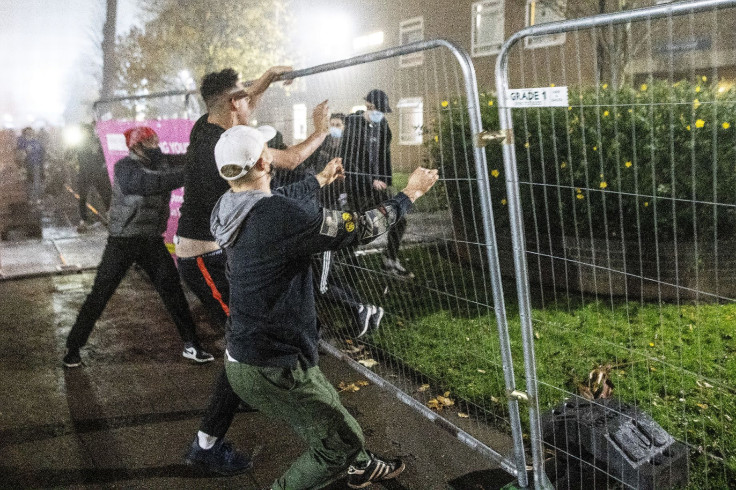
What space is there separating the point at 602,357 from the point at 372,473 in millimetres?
2245

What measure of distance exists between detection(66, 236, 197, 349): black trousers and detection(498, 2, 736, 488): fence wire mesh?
115 inches

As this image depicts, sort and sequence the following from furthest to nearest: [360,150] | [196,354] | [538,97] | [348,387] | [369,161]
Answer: [360,150] < [369,161] < [196,354] < [348,387] < [538,97]

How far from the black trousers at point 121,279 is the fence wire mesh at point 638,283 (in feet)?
9.56

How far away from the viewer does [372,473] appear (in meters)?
3.45

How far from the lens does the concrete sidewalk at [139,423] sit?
3.65 m

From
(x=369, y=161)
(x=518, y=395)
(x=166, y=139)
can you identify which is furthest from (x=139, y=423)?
(x=166, y=139)

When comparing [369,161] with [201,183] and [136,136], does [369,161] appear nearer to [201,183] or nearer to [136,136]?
[201,183]

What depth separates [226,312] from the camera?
4.57 meters

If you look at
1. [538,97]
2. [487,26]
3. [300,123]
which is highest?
[487,26]

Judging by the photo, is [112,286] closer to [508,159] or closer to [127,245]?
[127,245]

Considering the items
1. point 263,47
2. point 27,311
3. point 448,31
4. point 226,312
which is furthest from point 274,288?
point 263,47

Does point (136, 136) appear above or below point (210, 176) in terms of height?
above

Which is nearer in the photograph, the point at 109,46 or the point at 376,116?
the point at 376,116

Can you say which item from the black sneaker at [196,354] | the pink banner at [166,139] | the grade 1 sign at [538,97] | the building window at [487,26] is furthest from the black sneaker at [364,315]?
the building window at [487,26]
